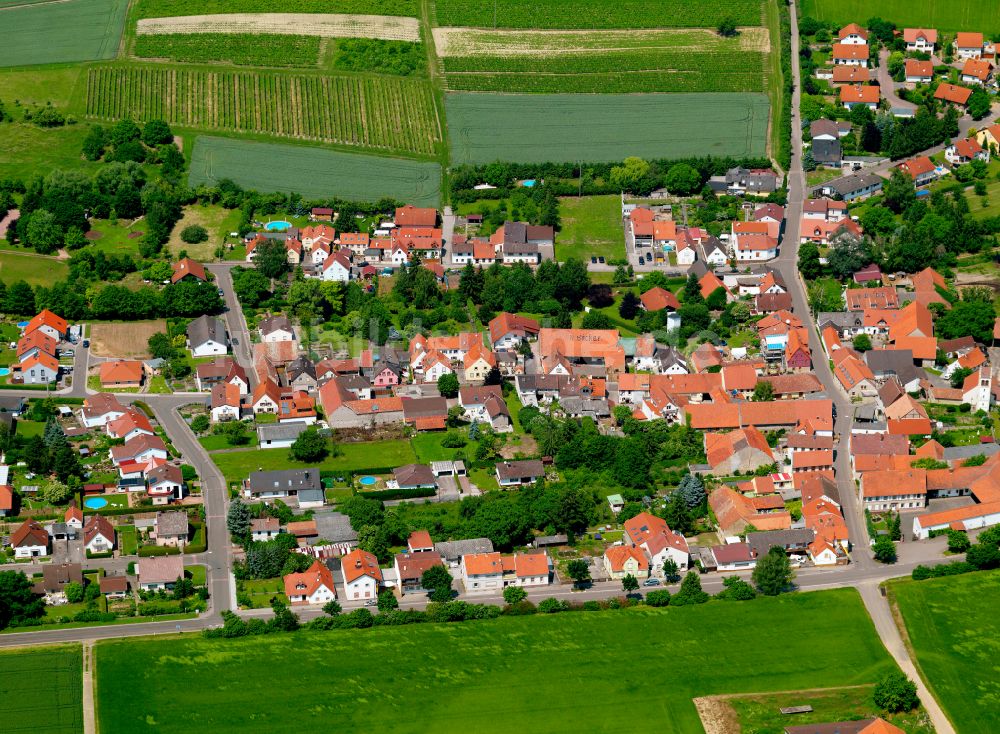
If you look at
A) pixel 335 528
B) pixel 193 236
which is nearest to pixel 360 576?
pixel 335 528

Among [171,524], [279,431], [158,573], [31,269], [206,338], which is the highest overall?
[31,269]

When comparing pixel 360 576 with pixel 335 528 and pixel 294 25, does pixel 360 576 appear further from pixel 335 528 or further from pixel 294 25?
pixel 294 25

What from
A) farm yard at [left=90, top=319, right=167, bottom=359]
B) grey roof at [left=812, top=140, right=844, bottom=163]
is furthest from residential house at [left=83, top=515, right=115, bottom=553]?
grey roof at [left=812, top=140, right=844, bottom=163]

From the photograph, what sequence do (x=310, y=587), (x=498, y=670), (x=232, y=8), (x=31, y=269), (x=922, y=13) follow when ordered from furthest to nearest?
(x=232, y=8) < (x=922, y=13) < (x=31, y=269) < (x=310, y=587) < (x=498, y=670)

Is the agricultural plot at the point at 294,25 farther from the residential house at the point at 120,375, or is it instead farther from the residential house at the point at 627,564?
the residential house at the point at 627,564

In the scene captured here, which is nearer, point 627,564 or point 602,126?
point 627,564

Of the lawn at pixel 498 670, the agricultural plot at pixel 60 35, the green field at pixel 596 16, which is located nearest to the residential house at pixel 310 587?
the lawn at pixel 498 670

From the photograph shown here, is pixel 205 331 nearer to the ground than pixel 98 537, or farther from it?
farther from it

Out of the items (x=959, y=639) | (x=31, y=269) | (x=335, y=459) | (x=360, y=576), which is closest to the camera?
(x=959, y=639)
